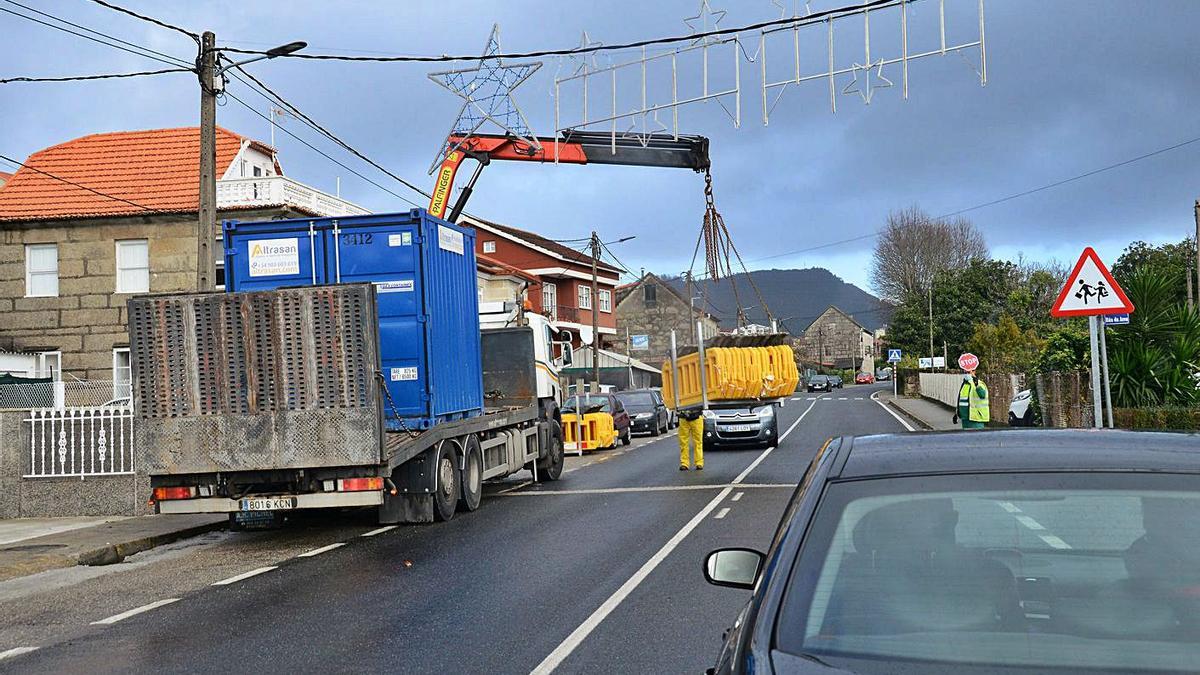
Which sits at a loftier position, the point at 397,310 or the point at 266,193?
the point at 266,193

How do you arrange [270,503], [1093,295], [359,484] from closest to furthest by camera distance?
[359,484] < [270,503] < [1093,295]

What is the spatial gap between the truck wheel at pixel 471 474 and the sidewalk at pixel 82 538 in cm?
305

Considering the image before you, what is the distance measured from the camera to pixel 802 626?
9.72 ft

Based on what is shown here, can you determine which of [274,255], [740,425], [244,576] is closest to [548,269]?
[740,425]

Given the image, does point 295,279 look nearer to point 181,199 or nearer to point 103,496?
point 103,496

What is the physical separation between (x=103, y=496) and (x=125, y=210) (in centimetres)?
1710

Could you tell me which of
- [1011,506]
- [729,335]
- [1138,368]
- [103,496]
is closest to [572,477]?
[729,335]

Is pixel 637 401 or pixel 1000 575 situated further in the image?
pixel 637 401

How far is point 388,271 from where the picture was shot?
565 inches

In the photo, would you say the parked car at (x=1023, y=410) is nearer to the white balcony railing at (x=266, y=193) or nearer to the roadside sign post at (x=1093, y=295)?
the roadside sign post at (x=1093, y=295)

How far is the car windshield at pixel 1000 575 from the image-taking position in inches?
113

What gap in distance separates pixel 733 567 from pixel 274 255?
38.0ft

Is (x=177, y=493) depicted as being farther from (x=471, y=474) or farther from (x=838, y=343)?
(x=838, y=343)

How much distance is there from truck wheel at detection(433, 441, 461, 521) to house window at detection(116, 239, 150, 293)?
64.8ft
